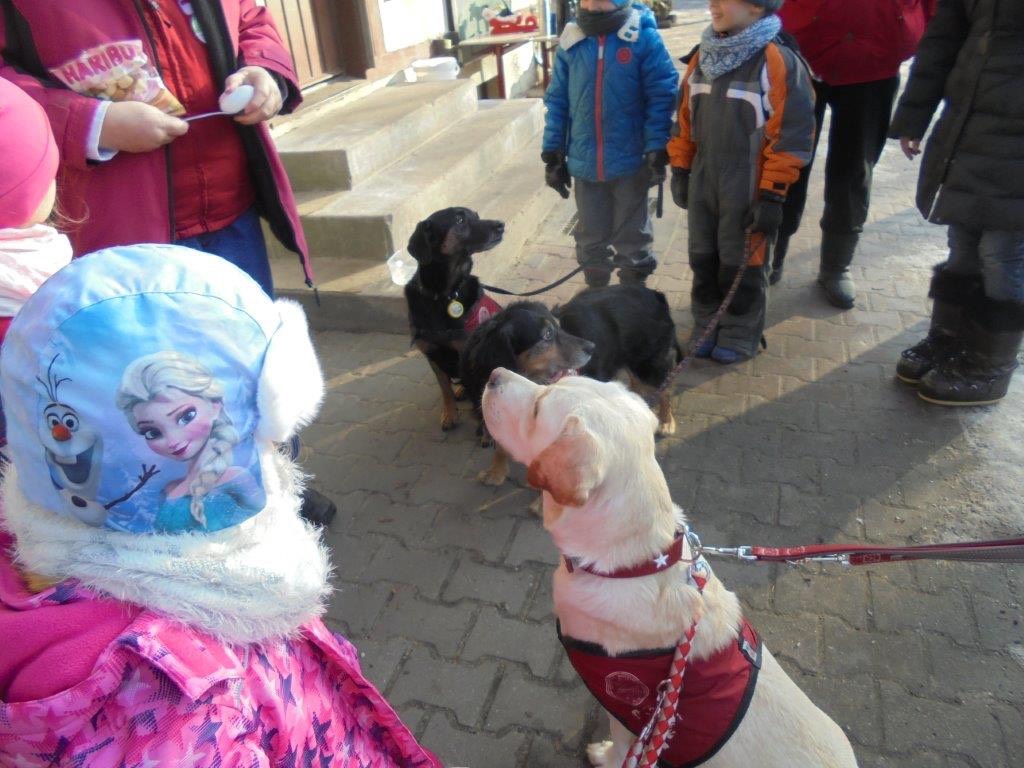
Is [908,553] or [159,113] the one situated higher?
[159,113]

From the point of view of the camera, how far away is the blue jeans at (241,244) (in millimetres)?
2555

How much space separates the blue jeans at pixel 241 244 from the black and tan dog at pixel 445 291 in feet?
3.29

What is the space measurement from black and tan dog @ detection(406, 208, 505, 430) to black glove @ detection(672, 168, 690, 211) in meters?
1.32

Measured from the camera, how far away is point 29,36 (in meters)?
2.09

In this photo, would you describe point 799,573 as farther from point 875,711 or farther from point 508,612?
point 508,612

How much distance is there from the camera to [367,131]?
6.01 meters

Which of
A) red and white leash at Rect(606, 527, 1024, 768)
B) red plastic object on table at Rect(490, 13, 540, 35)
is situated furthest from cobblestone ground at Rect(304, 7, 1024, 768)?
red plastic object on table at Rect(490, 13, 540, 35)

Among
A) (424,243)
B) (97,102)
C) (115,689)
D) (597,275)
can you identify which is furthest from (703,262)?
(115,689)

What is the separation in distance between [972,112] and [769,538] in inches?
89.4

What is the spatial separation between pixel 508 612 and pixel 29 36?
104 inches

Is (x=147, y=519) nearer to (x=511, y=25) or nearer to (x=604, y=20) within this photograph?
(x=604, y=20)

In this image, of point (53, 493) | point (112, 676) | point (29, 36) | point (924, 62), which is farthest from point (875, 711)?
point (29, 36)

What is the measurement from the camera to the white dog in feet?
5.28

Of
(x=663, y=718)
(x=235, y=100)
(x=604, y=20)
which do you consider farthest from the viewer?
(x=604, y=20)
